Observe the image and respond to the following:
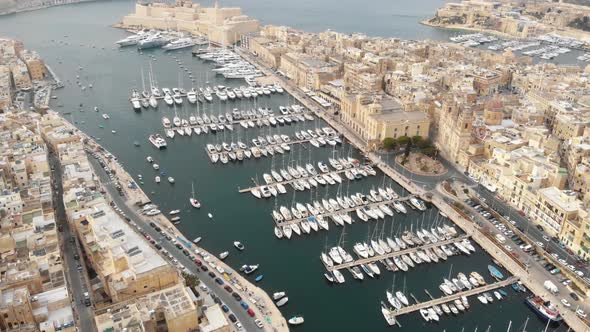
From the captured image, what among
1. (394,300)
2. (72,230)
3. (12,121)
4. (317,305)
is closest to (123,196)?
(72,230)

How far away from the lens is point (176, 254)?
182 feet

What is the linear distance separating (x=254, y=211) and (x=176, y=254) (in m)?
14.9

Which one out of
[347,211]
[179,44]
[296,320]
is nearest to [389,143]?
[347,211]

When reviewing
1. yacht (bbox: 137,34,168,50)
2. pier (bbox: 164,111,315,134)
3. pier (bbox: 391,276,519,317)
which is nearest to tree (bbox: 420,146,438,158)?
pier (bbox: 164,111,315,134)

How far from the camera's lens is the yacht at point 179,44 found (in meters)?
152

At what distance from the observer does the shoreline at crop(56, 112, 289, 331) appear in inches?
1902

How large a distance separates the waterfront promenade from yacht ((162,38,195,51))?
64.3 meters

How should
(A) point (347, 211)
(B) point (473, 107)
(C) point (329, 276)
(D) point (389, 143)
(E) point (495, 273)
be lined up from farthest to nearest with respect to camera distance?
(B) point (473, 107) → (D) point (389, 143) → (A) point (347, 211) → (E) point (495, 273) → (C) point (329, 276)

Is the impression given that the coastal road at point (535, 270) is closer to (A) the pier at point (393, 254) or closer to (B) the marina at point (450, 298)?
(B) the marina at point (450, 298)

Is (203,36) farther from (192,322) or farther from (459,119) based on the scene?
(192,322)

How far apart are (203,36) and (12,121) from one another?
98.4 meters

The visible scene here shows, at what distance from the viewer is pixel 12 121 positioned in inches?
3051

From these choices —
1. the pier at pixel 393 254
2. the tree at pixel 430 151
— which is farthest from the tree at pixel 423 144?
the pier at pixel 393 254

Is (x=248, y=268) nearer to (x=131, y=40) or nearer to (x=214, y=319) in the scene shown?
(x=214, y=319)
